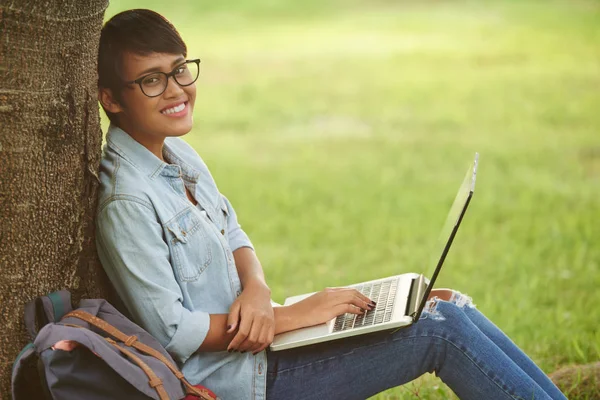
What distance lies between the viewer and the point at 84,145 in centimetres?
257

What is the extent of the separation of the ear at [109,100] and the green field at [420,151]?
71.1 inches

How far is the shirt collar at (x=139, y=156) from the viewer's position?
8.76 ft

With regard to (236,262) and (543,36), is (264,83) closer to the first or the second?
(543,36)

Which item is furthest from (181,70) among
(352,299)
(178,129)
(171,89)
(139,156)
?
(352,299)

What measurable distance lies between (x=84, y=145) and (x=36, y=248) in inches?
13.1

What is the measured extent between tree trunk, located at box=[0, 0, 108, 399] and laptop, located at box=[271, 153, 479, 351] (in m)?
0.68

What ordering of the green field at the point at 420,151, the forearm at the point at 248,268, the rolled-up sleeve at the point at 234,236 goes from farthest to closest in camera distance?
→ the green field at the point at 420,151
the rolled-up sleeve at the point at 234,236
the forearm at the point at 248,268

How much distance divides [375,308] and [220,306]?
0.49m

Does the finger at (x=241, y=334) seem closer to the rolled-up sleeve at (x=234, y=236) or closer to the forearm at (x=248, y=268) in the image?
the forearm at (x=248, y=268)

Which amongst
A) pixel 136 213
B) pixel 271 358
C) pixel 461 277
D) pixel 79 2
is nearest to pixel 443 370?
pixel 271 358

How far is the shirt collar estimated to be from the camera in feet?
8.76

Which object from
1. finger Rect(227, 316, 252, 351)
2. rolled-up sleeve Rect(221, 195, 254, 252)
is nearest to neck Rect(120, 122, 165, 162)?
rolled-up sleeve Rect(221, 195, 254, 252)

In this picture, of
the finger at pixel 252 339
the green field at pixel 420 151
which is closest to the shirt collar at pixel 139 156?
the finger at pixel 252 339

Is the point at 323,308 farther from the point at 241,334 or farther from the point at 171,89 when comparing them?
the point at 171,89
